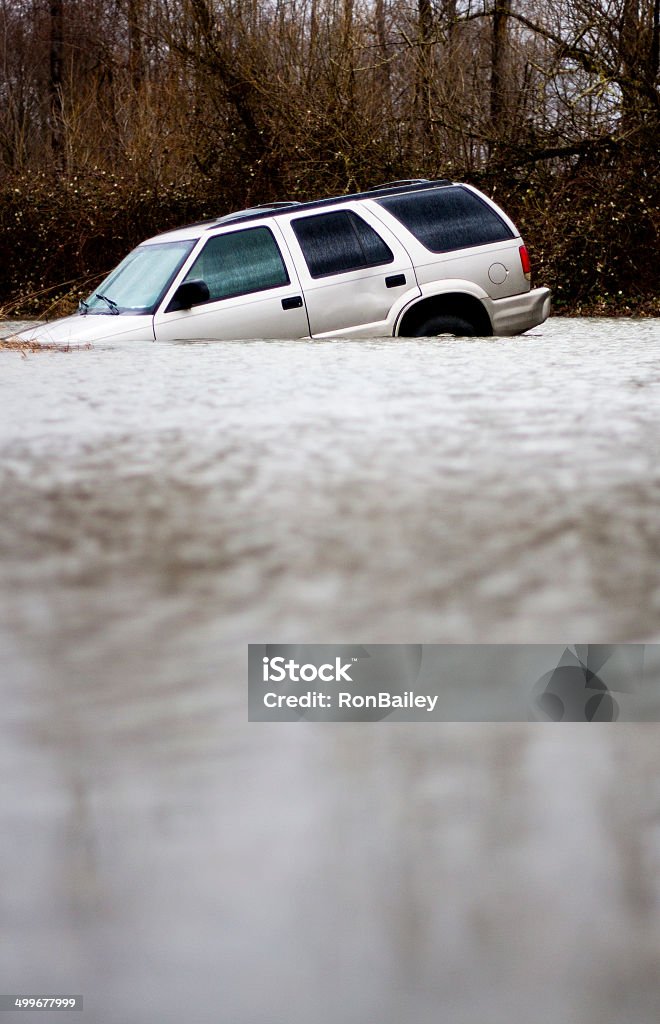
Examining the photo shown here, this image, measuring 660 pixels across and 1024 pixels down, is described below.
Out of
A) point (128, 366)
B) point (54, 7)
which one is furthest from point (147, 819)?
point (54, 7)

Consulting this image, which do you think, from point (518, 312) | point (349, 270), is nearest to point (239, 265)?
point (349, 270)

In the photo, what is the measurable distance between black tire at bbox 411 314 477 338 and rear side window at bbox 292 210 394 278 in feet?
1.50

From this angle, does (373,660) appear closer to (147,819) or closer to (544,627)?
(544,627)

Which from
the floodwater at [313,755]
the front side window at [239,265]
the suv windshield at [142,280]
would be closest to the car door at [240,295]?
the front side window at [239,265]

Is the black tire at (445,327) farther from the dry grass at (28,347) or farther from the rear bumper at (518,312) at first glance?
the dry grass at (28,347)

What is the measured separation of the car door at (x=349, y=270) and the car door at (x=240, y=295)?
0.10 meters

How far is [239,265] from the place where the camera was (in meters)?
7.49

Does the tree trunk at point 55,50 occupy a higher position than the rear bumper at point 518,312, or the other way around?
the tree trunk at point 55,50

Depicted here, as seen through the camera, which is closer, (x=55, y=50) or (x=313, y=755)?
(x=313, y=755)

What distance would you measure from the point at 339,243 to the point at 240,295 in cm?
81

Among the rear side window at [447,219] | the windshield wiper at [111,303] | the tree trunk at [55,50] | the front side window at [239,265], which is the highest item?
the tree trunk at [55,50]

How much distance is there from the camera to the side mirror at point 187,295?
23.3 ft

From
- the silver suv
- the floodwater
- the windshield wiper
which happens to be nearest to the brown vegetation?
the windshield wiper

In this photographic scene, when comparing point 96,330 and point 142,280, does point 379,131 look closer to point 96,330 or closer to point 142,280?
point 142,280
